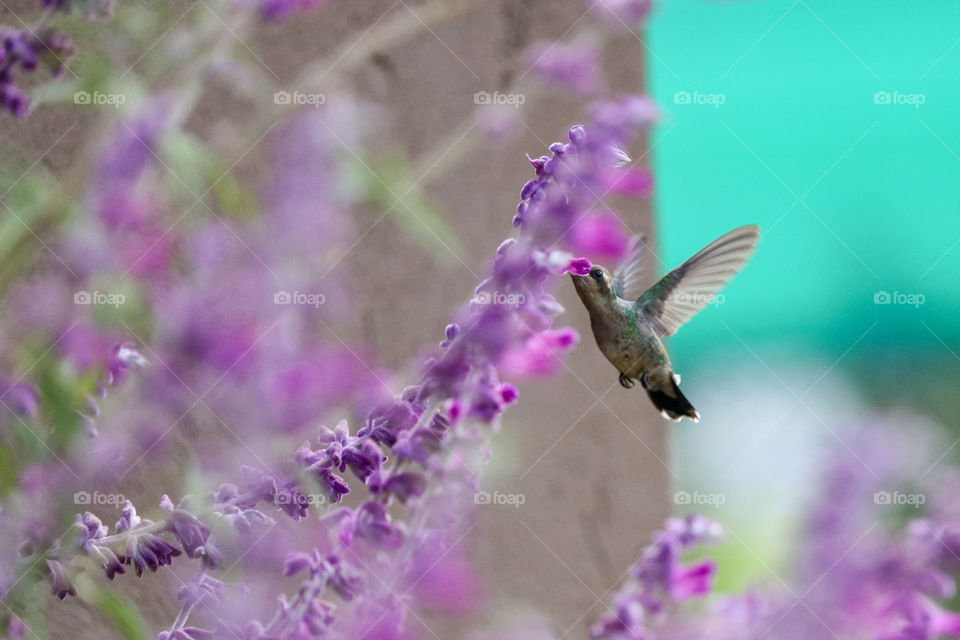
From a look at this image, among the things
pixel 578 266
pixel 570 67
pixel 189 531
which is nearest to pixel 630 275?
pixel 578 266

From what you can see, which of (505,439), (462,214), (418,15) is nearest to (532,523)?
(505,439)

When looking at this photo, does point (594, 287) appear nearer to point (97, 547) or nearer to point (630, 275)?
point (630, 275)

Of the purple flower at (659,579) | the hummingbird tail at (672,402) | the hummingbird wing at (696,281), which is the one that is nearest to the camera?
the purple flower at (659,579)

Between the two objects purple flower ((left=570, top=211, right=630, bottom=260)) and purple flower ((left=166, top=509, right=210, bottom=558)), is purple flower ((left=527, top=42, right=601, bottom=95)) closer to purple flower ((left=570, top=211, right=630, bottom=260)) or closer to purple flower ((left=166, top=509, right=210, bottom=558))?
purple flower ((left=570, top=211, right=630, bottom=260))

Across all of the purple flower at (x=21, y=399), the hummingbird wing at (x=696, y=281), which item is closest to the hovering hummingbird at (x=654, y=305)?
the hummingbird wing at (x=696, y=281)

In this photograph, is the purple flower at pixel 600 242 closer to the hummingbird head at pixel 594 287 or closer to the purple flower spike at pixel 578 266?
the hummingbird head at pixel 594 287

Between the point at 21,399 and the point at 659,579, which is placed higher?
the point at 659,579

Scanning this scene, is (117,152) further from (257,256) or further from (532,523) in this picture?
(532,523)
